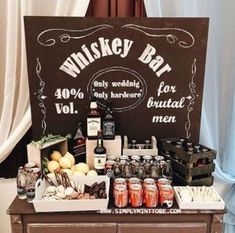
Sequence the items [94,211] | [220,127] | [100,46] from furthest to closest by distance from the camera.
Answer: [220,127] < [100,46] < [94,211]

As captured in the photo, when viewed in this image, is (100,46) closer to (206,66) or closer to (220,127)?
(206,66)

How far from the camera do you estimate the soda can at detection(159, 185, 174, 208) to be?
4.61 feet

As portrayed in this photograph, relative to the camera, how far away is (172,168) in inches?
66.0

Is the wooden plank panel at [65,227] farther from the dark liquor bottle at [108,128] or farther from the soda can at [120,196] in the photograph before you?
the dark liquor bottle at [108,128]

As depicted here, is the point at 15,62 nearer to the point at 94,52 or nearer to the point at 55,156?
the point at 94,52

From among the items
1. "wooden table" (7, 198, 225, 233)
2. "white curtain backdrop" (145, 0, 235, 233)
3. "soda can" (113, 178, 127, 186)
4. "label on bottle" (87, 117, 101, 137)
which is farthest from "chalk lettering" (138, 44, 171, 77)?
"wooden table" (7, 198, 225, 233)

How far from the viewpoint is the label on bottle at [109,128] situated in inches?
67.9

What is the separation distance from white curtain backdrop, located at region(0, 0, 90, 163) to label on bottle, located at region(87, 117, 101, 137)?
0.37 metres

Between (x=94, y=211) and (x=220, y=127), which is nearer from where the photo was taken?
(x=94, y=211)

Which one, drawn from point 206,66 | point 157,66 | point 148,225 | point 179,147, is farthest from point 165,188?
point 206,66

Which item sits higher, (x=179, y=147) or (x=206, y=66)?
(x=206, y=66)

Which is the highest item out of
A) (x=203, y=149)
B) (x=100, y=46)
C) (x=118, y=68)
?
(x=100, y=46)

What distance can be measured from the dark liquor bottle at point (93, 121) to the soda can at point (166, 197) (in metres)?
0.52

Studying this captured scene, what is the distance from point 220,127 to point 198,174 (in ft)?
1.49
